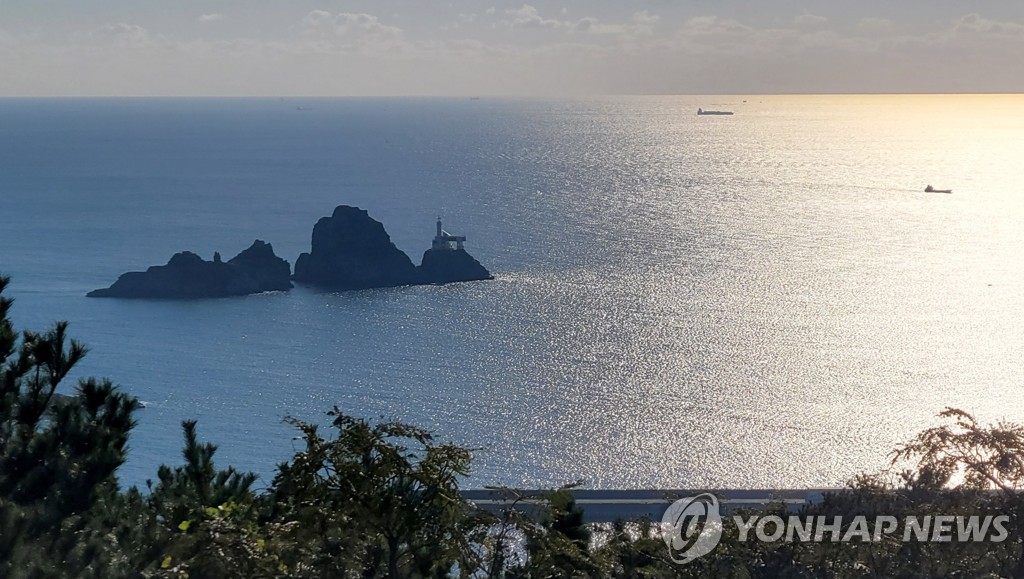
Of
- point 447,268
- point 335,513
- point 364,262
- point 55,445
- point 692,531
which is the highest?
point 335,513

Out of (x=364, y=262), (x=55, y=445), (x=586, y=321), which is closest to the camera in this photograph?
(x=55, y=445)

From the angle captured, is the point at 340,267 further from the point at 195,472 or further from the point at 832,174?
the point at 832,174

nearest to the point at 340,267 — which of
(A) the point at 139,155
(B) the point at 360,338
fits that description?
(B) the point at 360,338

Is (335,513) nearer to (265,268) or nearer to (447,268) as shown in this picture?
(265,268)

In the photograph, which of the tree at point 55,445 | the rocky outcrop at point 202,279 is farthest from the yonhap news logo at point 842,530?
the rocky outcrop at point 202,279

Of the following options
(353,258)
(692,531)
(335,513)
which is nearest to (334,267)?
(353,258)

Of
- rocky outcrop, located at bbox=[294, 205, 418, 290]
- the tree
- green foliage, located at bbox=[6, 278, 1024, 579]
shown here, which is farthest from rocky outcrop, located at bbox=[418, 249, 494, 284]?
the tree
